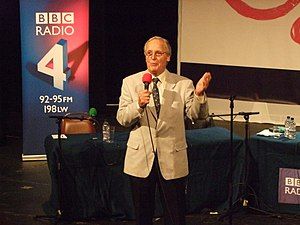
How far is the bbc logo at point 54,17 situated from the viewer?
7.01m

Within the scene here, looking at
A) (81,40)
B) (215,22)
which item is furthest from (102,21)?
(81,40)

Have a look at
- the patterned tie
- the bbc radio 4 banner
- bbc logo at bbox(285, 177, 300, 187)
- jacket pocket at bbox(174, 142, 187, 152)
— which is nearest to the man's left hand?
the patterned tie

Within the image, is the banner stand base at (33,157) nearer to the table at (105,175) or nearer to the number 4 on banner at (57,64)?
the number 4 on banner at (57,64)

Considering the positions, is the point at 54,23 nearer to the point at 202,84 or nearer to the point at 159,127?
the point at 159,127

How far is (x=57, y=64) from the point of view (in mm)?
7148

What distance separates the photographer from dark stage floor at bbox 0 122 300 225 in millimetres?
5332

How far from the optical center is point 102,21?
10.4m

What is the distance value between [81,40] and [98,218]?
8.41ft

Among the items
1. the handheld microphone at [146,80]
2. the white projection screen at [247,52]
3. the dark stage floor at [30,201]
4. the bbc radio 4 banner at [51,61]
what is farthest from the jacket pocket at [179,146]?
the white projection screen at [247,52]

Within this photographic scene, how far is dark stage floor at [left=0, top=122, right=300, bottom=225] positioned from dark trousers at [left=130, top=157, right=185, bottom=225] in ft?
4.81

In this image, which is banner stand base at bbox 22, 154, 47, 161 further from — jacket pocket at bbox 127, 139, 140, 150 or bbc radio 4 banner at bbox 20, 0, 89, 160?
jacket pocket at bbox 127, 139, 140, 150

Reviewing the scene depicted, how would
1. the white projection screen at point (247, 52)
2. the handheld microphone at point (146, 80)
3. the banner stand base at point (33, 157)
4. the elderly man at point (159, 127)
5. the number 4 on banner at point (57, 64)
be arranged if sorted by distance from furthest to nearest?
the white projection screen at point (247, 52)
the banner stand base at point (33, 157)
the number 4 on banner at point (57, 64)
the elderly man at point (159, 127)
the handheld microphone at point (146, 80)

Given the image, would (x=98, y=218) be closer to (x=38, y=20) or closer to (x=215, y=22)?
(x=38, y=20)

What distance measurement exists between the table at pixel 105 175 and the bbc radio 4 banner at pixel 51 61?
1.85 m
